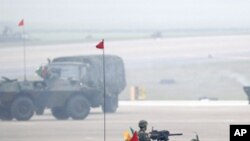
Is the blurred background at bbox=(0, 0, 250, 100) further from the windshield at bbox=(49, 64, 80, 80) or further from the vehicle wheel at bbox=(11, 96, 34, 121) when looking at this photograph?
the vehicle wheel at bbox=(11, 96, 34, 121)

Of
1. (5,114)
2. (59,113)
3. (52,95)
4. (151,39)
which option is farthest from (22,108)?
(151,39)

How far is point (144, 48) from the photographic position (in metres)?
86.1

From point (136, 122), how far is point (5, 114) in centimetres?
468

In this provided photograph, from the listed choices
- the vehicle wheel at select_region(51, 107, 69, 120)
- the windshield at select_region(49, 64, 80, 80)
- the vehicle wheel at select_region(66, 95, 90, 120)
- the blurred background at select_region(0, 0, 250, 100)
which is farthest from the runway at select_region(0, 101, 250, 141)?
the blurred background at select_region(0, 0, 250, 100)

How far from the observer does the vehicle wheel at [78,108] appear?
51156 mm

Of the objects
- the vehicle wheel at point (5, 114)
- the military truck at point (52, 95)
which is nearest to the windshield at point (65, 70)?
the military truck at point (52, 95)

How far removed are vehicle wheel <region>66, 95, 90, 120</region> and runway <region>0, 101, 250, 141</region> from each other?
0.42 meters

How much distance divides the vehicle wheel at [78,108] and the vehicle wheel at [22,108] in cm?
136

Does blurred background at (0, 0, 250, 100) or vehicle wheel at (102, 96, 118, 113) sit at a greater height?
blurred background at (0, 0, 250, 100)

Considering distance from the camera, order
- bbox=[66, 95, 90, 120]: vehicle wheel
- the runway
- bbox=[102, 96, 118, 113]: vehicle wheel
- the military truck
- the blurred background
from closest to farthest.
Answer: the runway < the military truck < bbox=[66, 95, 90, 120]: vehicle wheel < bbox=[102, 96, 118, 113]: vehicle wheel < the blurred background

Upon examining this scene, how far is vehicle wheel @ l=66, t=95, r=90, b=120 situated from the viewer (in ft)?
168

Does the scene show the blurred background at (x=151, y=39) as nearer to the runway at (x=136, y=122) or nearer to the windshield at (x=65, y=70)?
the runway at (x=136, y=122)

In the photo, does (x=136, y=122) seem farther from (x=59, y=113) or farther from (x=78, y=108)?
(x=59, y=113)

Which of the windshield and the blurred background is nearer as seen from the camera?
the windshield
